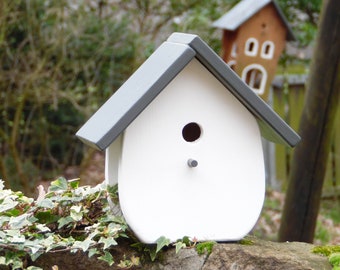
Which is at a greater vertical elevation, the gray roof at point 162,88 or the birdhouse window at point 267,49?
the birdhouse window at point 267,49

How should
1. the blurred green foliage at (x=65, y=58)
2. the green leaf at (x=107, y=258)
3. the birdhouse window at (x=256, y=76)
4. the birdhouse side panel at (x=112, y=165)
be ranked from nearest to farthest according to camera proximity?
the green leaf at (x=107, y=258) → the birdhouse side panel at (x=112, y=165) → the birdhouse window at (x=256, y=76) → the blurred green foliage at (x=65, y=58)

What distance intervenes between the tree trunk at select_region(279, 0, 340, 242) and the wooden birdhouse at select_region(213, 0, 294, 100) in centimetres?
47

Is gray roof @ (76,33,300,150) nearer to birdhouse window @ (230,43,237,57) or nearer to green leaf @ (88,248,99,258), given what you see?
green leaf @ (88,248,99,258)

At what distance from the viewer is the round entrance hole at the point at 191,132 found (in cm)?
272

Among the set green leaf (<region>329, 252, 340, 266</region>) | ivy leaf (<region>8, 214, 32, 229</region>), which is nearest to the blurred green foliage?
ivy leaf (<region>8, 214, 32, 229</region>)

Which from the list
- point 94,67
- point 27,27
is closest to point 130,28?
point 94,67

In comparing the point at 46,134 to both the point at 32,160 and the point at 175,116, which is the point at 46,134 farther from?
the point at 175,116

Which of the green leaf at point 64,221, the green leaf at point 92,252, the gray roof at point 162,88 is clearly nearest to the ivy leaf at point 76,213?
the green leaf at point 64,221

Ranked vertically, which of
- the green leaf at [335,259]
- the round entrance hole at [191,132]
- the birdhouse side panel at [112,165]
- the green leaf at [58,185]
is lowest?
the green leaf at [335,259]

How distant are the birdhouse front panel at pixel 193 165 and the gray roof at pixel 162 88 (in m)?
0.07

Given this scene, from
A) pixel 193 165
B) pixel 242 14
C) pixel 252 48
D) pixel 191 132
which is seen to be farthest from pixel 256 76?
pixel 193 165

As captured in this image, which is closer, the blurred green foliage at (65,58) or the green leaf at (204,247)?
the green leaf at (204,247)

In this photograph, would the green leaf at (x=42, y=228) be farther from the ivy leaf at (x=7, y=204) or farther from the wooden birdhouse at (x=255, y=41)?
the wooden birdhouse at (x=255, y=41)

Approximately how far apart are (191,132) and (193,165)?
153mm
